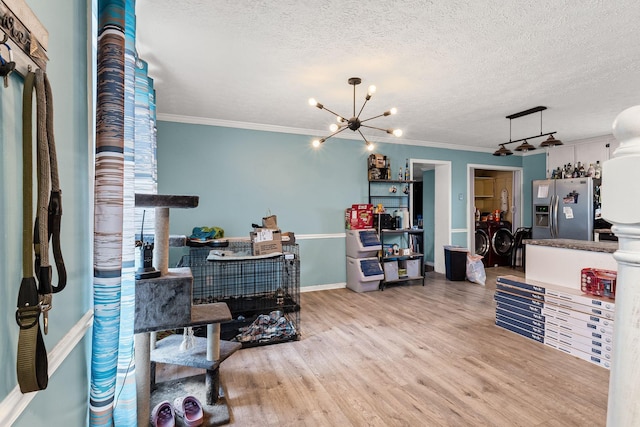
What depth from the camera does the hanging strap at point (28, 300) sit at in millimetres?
642

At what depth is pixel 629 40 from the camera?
91.5 inches

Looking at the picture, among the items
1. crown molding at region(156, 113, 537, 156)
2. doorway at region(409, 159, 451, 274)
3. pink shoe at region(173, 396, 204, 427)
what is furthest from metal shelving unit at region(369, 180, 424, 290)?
pink shoe at region(173, 396, 204, 427)

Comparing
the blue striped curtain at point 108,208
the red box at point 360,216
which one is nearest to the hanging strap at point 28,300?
the blue striped curtain at point 108,208

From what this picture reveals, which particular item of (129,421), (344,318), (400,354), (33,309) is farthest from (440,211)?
(33,309)

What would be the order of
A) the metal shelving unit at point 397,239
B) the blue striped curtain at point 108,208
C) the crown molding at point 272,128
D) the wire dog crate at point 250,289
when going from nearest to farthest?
the blue striped curtain at point 108,208 → the wire dog crate at point 250,289 → the crown molding at point 272,128 → the metal shelving unit at point 397,239

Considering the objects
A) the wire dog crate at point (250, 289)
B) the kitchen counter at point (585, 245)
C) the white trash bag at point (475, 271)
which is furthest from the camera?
the white trash bag at point (475, 271)

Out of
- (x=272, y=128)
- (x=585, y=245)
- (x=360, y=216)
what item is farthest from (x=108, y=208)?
(x=360, y=216)

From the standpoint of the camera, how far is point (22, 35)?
2.18 ft

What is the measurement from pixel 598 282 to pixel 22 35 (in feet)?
11.5

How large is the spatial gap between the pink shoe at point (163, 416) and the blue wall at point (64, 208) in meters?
0.80

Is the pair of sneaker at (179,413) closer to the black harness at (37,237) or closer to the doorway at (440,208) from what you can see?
the black harness at (37,237)

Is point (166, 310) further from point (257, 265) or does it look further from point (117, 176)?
point (257, 265)

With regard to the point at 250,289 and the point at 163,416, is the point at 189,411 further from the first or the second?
the point at 250,289

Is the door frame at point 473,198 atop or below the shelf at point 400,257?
atop
